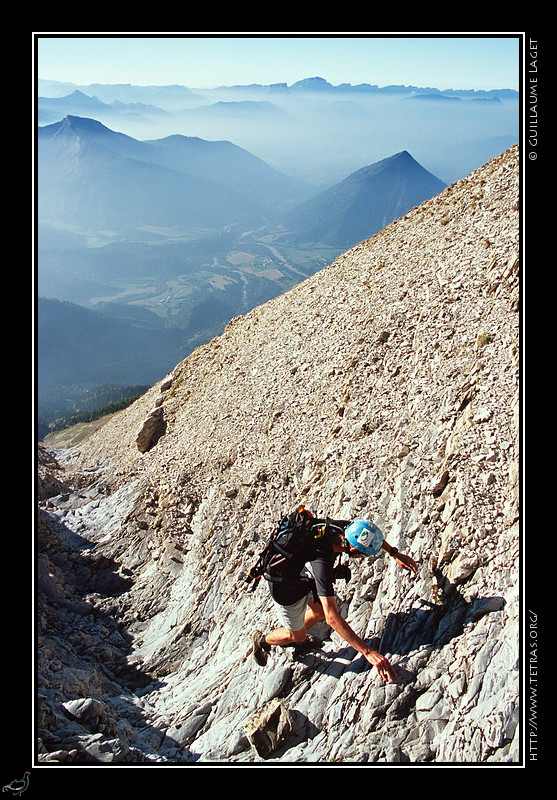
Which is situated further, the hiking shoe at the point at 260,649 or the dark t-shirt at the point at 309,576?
the hiking shoe at the point at 260,649

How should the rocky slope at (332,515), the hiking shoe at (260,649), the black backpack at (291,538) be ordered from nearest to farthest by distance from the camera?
1. the rocky slope at (332,515)
2. the black backpack at (291,538)
3. the hiking shoe at (260,649)

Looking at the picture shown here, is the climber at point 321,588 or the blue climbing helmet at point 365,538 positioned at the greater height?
the blue climbing helmet at point 365,538

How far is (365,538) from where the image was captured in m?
7.64

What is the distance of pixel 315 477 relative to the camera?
1377 centimetres

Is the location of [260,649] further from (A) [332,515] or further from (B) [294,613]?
(A) [332,515]

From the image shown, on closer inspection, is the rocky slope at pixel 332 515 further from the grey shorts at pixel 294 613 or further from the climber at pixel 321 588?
the grey shorts at pixel 294 613

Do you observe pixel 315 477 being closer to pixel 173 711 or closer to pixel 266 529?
pixel 266 529

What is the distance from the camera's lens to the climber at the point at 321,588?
7.64 m

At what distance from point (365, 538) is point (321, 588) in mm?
1151

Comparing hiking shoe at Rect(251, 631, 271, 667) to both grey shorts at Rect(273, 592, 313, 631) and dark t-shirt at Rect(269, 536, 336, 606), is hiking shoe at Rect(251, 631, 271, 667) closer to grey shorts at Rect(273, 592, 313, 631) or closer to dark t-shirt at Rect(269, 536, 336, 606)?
grey shorts at Rect(273, 592, 313, 631)

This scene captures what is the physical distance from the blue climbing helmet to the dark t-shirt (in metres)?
0.51

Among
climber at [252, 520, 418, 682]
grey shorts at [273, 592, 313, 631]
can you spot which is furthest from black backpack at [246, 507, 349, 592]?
grey shorts at [273, 592, 313, 631]

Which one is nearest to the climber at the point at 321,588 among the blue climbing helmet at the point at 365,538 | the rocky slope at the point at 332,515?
the blue climbing helmet at the point at 365,538
